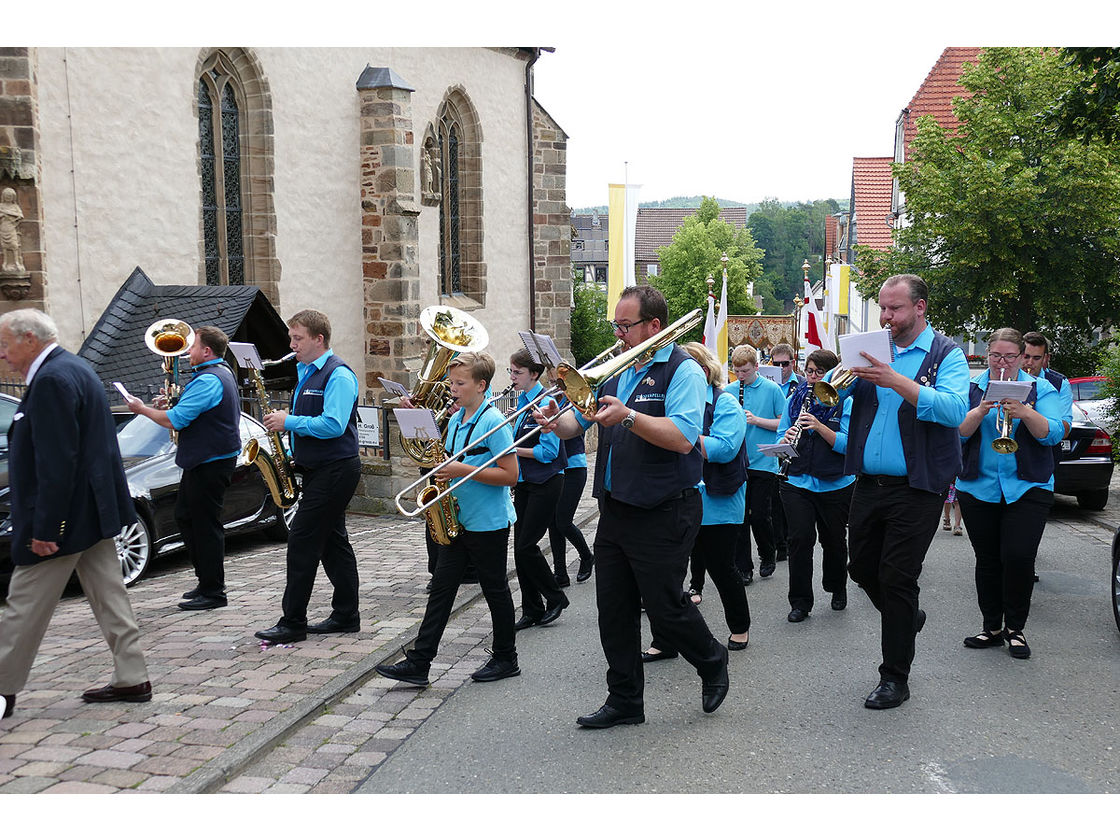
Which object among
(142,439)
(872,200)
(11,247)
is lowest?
(142,439)

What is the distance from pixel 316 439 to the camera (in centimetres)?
672

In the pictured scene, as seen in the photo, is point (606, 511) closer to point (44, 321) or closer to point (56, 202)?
point (44, 321)

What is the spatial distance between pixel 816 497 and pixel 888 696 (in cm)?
243

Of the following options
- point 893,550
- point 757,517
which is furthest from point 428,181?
point 893,550

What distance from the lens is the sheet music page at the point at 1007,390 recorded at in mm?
6410

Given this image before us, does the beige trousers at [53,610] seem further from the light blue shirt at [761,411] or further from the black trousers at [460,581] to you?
the light blue shirt at [761,411]

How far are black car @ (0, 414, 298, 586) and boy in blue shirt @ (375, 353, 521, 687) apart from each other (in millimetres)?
2855

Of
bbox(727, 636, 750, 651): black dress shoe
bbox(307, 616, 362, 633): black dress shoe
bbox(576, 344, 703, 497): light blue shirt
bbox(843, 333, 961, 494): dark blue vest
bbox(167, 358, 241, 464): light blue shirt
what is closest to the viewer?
bbox(576, 344, 703, 497): light blue shirt

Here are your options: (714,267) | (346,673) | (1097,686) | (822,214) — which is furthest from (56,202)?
(822,214)

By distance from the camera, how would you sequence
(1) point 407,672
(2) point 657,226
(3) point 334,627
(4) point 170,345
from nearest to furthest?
(1) point 407,672, (3) point 334,627, (4) point 170,345, (2) point 657,226

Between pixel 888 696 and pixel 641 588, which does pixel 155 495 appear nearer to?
pixel 641 588

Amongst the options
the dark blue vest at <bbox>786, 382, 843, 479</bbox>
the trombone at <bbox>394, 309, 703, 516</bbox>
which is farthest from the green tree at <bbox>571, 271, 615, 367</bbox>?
the trombone at <bbox>394, 309, 703, 516</bbox>

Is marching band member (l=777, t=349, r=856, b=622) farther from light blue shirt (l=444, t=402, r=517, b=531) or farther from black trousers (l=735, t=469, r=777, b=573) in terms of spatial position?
light blue shirt (l=444, t=402, r=517, b=531)

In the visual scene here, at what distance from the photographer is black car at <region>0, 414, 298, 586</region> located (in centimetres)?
877
